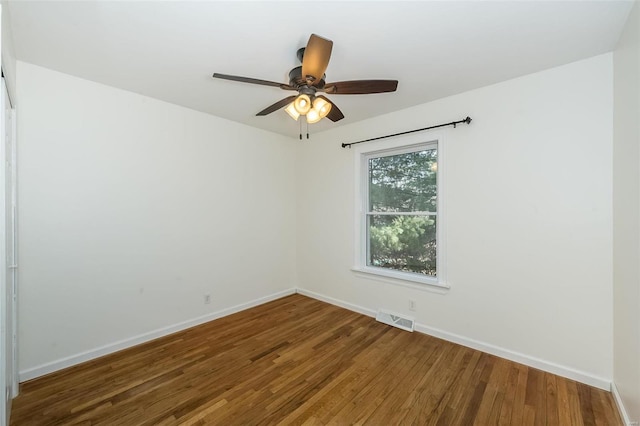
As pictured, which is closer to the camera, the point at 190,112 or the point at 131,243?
the point at 131,243

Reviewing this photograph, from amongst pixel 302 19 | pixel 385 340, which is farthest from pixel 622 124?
pixel 385 340

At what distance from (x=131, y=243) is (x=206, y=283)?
0.95 meters

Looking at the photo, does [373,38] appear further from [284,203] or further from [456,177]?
[284,203]

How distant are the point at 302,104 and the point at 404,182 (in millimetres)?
1809

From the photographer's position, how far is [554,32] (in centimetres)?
186

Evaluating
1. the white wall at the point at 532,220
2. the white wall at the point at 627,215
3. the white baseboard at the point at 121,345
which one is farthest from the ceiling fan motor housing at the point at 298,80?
the white baseboard at the point at 121,345

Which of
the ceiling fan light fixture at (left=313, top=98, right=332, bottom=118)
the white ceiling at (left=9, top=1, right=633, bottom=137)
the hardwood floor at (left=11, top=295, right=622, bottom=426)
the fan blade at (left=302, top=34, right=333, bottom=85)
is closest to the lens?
the fan blade at (left=302, top=34, right=333, bottom=85)

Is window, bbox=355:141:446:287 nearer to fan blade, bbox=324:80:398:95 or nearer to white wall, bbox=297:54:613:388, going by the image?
white wall, bbox=297:54:613:388

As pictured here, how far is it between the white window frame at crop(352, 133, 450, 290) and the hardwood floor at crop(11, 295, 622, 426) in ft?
2.06

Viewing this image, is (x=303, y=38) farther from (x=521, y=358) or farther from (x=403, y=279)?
(x=521, y=358)

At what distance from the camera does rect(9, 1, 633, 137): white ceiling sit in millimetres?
1650

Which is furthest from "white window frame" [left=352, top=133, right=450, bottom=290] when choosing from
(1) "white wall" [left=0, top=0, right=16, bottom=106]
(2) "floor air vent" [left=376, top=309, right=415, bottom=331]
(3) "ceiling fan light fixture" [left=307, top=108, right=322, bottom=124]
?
(1) "white wall" [left=0, top=0, right=16, bottom=106]

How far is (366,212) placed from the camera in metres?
3.66

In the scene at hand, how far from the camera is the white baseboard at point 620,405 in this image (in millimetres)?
1735
